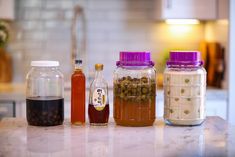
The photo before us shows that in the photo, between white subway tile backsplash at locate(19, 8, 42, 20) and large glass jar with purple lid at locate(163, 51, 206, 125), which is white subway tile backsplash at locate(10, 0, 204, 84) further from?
large glass jar with purple lid at locate(163, 51, 206, 125)

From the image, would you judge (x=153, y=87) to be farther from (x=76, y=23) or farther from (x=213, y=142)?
(x=76, y=23)

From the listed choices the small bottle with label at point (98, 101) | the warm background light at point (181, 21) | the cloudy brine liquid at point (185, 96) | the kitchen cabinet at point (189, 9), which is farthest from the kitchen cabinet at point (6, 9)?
the cloudy brine liquid at point (185, 96)

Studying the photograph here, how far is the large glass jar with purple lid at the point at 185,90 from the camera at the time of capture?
161cm

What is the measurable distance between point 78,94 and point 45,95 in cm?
12

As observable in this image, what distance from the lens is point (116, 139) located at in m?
1.41

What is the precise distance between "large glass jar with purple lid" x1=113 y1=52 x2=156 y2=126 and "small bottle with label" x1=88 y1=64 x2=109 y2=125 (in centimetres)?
4

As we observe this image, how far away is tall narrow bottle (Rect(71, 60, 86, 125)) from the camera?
1649mm

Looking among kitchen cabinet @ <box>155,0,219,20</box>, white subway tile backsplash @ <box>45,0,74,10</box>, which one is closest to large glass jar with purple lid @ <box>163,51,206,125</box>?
kitchen cabinet @ <box>155,0,219,20</box>

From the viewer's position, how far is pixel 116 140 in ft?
4.59

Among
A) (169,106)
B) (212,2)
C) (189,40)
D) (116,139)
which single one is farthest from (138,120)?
(189,40)

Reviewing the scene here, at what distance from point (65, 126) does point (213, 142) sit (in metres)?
0.54

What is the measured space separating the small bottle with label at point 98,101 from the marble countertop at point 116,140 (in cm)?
4

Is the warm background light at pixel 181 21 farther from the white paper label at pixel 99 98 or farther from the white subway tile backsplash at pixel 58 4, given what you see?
the white paper label at pixel 99 98

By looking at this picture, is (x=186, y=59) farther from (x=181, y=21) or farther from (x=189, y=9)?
(x=181, y=21)
